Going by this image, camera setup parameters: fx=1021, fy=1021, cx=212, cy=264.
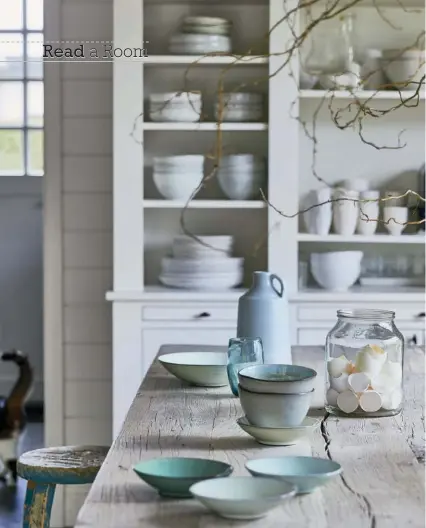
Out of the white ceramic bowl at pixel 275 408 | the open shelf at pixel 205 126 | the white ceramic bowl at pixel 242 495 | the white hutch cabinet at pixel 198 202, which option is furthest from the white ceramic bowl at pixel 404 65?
the white ceramic bowl at pixel 242 495

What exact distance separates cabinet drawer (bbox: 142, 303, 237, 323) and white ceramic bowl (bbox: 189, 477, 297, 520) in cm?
226

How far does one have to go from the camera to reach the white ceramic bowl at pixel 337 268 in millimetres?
3928

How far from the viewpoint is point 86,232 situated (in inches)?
164

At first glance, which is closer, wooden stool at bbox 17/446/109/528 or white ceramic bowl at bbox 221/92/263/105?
wooden stool at bbox 17/446/109/528

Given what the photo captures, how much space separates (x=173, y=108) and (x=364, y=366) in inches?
76.0

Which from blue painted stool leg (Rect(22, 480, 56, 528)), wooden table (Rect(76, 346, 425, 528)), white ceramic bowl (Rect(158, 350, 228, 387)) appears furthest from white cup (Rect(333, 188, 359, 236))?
blue painted stool leg (Rect(22, 480, 56, 528))

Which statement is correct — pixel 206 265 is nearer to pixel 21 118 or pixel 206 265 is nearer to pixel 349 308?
pixel 349 308

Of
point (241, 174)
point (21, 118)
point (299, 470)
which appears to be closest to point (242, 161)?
point (241, 174)

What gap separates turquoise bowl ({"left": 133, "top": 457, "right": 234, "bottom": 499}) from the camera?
5.15 feet

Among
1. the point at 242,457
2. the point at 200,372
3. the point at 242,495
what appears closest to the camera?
the point at 242,495

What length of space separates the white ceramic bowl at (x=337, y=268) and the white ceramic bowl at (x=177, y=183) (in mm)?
540

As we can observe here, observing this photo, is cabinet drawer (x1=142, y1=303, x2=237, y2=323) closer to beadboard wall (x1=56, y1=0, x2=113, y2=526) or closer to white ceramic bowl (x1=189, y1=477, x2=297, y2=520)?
beadboard wall (x1=56, y1=0, x2=113, y2=526)

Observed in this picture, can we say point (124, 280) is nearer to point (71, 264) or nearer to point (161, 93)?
point (71, 264)

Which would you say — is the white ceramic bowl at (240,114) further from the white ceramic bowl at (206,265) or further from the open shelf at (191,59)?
the white ceramic bowl at (206,265)
